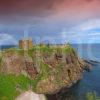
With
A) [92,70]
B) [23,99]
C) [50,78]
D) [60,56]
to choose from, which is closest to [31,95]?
[23,99]

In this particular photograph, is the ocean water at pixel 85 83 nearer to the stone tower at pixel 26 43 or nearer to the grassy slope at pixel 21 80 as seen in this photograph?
the grassy slope at pixel 21 80

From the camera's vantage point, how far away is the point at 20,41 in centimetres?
394

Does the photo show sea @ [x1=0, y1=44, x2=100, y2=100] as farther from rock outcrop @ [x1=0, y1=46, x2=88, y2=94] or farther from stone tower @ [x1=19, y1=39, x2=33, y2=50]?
stone tower @ [x1=19, y1=39, x2=33, y2=50]

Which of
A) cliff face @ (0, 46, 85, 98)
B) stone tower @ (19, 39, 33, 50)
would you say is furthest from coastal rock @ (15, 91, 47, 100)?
stone tower @ (19, 39, 33, 50)

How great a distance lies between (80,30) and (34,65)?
0.92m

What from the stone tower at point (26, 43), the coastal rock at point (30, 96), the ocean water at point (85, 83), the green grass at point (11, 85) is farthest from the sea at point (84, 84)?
the green grass at point (11, 85)

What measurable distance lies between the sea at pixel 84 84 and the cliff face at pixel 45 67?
0.08 m

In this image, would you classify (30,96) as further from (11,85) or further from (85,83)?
(85,83)

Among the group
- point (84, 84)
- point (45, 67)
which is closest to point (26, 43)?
point (45, 67)

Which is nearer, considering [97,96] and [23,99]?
[23,99]

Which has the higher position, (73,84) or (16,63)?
(16,63)

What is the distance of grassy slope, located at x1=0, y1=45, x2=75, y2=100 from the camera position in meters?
4.01

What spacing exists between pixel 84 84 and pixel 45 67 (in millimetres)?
664

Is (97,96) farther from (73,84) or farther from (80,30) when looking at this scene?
(80,30)
